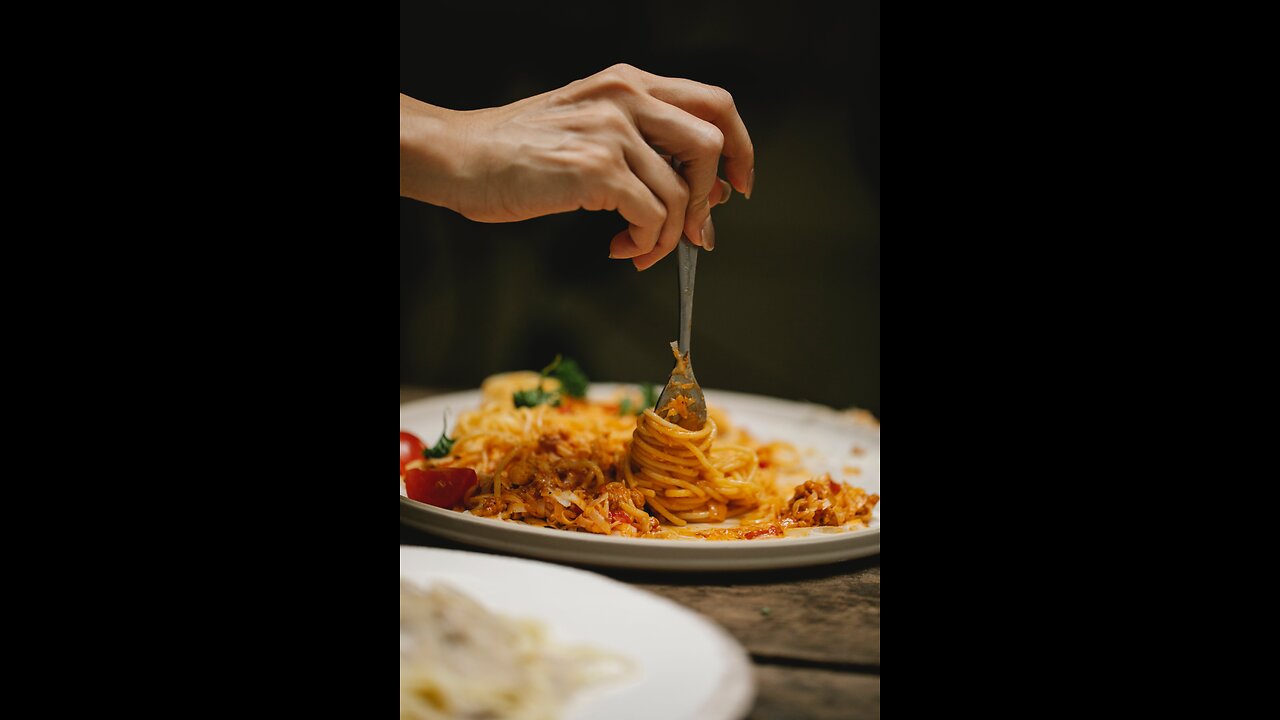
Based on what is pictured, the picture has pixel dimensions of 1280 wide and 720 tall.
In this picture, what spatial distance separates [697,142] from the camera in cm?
221

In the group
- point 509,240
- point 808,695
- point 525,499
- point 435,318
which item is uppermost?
point 509,240

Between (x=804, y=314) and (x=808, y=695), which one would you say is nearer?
(x=808, y=695)

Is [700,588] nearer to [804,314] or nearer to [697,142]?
[697,142]

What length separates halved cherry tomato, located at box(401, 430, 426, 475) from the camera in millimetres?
2992

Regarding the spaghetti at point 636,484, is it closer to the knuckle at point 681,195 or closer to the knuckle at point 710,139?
the knuckle at point 681,195

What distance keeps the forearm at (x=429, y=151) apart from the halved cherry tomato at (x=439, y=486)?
0.75m

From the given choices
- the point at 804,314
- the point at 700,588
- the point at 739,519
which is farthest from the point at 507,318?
the point at 700,588

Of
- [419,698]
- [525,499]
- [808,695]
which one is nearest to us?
[419,698]

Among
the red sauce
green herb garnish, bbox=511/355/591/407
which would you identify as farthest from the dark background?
the red sauce

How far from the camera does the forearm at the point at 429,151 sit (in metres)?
2.07

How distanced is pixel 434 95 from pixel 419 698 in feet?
15.8

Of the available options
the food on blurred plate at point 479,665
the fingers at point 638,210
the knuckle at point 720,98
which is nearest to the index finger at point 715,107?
the knuckle at point 720,98

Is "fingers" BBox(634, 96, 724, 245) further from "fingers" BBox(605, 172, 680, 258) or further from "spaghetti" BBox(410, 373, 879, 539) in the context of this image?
"spaghetti" BBox(410, 373, 879, 539)

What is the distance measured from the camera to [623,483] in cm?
251
